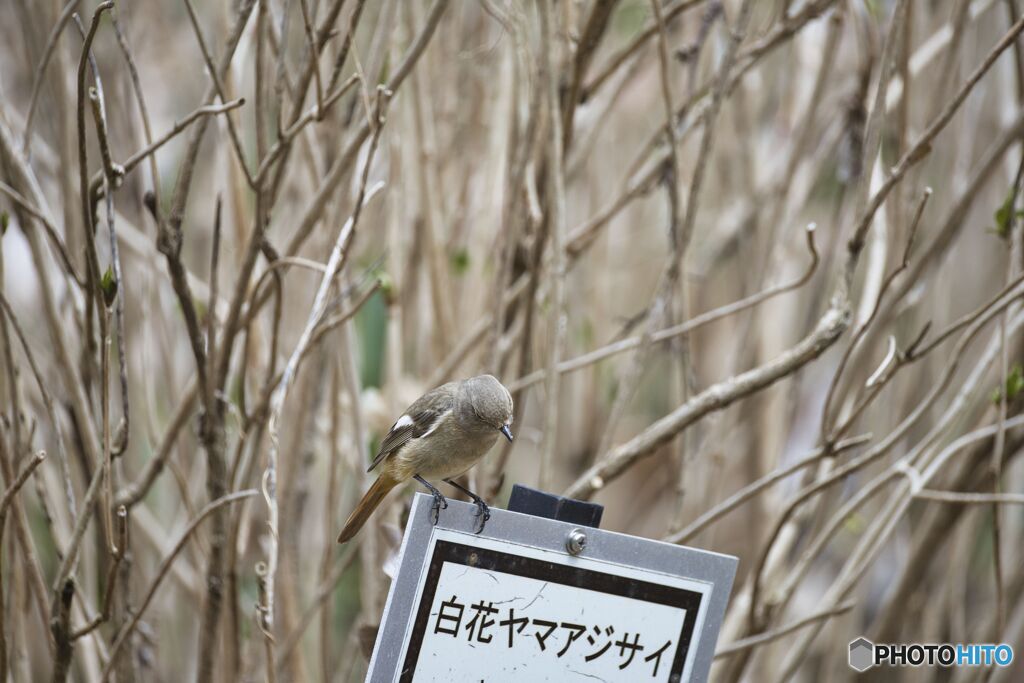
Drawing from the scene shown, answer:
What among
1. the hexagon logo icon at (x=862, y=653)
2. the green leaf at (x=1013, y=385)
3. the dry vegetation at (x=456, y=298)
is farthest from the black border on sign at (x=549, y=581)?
the hexagon logo icon at (x=862, y=653)

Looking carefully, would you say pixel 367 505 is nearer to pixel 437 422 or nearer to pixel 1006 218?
pixel 437 422

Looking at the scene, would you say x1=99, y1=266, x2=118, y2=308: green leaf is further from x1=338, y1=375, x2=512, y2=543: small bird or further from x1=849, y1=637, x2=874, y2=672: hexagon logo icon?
x1=849, y1=637, x2=874, y2=672: hexagon logo icon

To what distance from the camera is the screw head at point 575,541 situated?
1.16 m

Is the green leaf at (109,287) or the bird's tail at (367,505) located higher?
the green leaf at (109,287)

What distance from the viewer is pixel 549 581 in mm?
1169

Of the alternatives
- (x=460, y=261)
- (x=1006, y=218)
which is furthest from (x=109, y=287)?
(x=1006, y=218)

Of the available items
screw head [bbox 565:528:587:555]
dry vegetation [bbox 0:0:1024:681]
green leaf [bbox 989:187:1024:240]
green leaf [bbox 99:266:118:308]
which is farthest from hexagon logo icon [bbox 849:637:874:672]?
green leaf [bbox 99:266:118:308]

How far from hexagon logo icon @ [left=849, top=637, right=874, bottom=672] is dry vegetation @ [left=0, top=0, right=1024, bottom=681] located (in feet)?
0.29

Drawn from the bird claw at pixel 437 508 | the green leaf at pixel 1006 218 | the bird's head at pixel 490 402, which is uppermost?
the green leaf at pixel 1006 218

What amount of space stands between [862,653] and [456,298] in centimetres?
122

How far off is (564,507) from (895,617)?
140 centimetres

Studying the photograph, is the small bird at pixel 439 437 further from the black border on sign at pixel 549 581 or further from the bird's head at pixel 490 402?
the black border on sign at pixel 549 581

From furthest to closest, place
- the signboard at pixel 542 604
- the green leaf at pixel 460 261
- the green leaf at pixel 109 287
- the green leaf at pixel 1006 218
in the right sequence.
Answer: the green leaf at pixel 460 261, the green leaf at pixel 1006 218, the green leaf at pixel 109 287, the signboard at pixel 542 604

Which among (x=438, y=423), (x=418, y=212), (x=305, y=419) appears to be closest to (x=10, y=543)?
(x=305, y=419)
